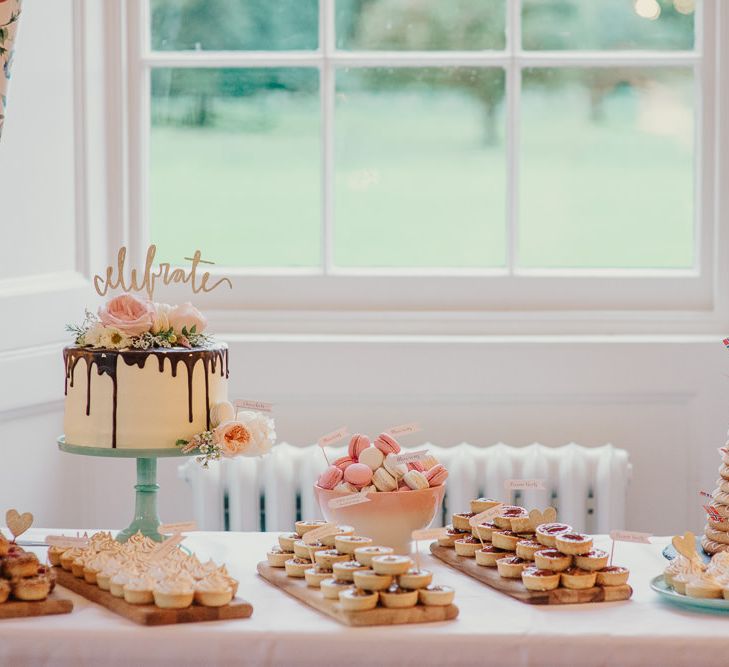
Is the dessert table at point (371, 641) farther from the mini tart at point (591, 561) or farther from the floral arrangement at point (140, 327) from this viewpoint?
the floral arrangement at point (140, 327)

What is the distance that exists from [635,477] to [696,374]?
254 mm

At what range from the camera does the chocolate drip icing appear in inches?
66.5

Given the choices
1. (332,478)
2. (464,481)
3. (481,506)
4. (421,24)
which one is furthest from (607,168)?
(332,478)

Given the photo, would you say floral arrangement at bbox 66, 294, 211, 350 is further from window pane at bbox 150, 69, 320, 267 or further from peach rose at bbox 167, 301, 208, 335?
window pane at bbox 150, 69, 320, 267

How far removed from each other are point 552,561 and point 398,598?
22 cm

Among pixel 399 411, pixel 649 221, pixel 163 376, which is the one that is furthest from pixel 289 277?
pixel 163 376

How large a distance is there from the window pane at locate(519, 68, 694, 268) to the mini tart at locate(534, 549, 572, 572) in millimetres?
1310

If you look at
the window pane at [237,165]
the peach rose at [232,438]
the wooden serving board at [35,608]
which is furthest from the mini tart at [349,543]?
the window pane at [237,165]

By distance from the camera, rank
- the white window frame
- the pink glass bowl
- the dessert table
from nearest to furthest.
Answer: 1. the dessert table
2. the pink glass bowl
3. the white window frame

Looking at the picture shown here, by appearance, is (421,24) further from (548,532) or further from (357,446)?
(548,532)

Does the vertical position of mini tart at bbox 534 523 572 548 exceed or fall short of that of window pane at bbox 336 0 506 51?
it falls short

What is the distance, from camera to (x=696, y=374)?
101 inches

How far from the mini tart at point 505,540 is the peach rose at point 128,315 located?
1.84 ft

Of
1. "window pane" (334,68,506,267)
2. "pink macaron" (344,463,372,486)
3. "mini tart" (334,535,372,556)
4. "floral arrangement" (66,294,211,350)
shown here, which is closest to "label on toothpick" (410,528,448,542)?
"mini tart" (334,535,372,556)
